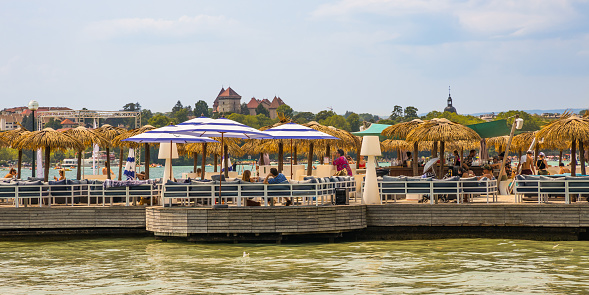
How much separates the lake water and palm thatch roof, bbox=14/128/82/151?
4.33 m

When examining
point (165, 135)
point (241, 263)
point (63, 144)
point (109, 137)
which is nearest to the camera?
point (241, 263)

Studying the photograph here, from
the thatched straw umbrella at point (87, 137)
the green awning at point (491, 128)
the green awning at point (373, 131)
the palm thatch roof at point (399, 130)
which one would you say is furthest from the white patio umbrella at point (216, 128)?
the green awning at point (491, 128)

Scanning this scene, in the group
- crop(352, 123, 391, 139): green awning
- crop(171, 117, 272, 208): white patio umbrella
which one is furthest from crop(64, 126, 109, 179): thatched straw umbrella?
crop(352, 123, 391, 139): green awning

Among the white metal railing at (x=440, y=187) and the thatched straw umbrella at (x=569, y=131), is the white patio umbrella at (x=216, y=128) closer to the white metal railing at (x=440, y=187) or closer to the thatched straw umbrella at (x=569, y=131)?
the white metal railing at (x=440, y=187)

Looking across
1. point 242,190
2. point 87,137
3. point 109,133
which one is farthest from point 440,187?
point 109,133

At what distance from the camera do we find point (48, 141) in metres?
20.7

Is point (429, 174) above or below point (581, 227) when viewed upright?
above

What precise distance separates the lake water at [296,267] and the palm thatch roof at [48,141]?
4.33 meters

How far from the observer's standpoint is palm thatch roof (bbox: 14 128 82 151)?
20578mm

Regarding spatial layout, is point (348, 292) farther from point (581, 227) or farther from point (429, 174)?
point (429, 174)

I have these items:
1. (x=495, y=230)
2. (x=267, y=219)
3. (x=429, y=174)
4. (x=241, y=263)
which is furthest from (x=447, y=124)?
(x=241, y=263)

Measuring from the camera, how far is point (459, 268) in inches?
519

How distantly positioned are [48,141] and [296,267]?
34.3 feet

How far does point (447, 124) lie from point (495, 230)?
617 cm
